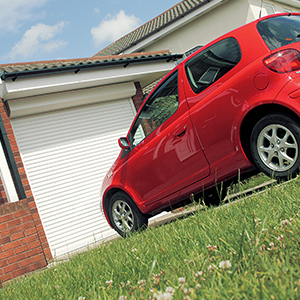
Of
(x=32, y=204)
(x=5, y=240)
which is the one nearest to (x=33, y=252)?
(x=5, y=240)

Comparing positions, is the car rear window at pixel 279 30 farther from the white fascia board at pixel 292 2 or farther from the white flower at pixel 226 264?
the white fascia board at pixel 292 2

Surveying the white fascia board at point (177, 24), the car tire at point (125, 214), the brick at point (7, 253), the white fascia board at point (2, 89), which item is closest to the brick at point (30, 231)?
the brick at point (7, 253)

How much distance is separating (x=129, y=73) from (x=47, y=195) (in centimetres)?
391

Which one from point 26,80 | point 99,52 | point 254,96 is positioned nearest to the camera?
point 254,96

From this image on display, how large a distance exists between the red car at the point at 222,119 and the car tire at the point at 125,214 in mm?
32

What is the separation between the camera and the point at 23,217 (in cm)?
684

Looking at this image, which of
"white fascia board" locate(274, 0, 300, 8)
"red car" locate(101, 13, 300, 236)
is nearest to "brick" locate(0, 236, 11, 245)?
"red car" locate(101, 13, 300, 236)

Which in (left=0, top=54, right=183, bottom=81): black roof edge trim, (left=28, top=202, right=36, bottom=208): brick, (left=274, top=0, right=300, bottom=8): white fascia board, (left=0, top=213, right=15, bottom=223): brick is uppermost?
(left=274, top=0, right=300, bottom=8): white fascia board

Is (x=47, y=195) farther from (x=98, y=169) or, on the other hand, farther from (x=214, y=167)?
(x=214, y=167)

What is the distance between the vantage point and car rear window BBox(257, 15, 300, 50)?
3.68 metres

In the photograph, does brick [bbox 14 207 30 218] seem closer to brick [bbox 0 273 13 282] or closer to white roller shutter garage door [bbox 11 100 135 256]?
brick [bbox 0 273 13 282]

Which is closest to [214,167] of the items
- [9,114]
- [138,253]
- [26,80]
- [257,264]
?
[138,253]

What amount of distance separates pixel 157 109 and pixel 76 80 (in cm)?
422

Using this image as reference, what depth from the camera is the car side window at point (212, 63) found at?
156 inches
